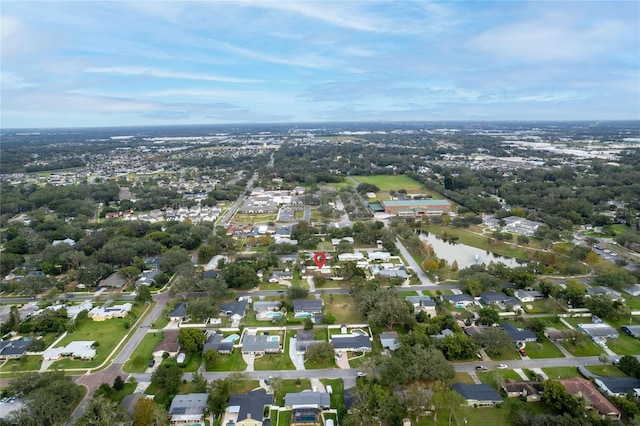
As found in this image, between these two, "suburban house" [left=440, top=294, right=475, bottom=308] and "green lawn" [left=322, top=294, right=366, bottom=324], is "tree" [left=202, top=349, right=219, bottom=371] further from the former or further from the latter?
"suburban house" [left=440, top=294, right=475, bottom=308]

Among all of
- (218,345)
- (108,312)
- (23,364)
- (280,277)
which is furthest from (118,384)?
(280,277)

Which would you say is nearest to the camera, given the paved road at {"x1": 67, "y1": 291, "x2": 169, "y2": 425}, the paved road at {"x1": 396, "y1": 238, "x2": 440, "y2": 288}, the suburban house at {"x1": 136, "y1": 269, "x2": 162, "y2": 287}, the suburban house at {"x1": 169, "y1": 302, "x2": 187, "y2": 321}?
the paved road at {"x1": 67, "y1": 291, "x2": 169, "y2": 425}

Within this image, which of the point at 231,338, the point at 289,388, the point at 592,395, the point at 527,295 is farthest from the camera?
the point at 527,295

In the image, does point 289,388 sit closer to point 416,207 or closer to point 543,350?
point 543,350

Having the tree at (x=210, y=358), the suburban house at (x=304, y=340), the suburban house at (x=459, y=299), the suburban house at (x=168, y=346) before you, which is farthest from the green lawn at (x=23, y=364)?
the suburban house at (x=459, y=299)

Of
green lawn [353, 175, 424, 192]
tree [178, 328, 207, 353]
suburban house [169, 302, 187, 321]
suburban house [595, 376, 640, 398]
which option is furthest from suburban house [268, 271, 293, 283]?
green lawn [353, 175, 424, 192]
